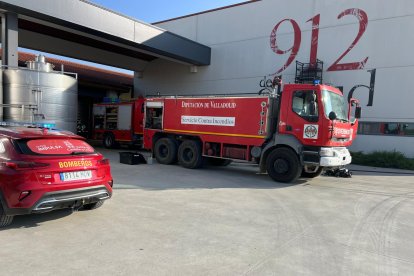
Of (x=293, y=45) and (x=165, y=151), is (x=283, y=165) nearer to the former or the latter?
(x=165, y=151)

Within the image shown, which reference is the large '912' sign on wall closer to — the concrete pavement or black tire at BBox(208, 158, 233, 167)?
black tire at BBox(208, 158, 233, 167)

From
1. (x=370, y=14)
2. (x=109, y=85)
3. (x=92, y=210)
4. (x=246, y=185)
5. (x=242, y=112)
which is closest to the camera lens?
(x=92, y=210)

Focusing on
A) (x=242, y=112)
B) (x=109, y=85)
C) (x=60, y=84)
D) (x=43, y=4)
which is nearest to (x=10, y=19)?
(x=43, y=4)

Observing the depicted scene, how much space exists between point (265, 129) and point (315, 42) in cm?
1045

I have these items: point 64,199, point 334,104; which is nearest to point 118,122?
point 334,104

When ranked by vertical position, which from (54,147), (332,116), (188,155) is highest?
(332,116)

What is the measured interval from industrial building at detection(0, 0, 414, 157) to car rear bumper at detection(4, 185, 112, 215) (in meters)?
10.8

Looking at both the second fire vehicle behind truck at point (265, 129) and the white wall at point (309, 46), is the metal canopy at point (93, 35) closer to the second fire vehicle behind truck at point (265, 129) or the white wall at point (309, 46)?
the white wall at point (309, 46)

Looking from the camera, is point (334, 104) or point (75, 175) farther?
point (334, 104)

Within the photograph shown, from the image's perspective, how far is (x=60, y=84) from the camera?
1381 cm

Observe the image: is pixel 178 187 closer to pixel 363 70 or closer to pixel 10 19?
pixel 10 19

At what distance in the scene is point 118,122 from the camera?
64.8 ft

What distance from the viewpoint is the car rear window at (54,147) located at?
4.73 m

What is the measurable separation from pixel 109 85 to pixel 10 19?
1429 cm
